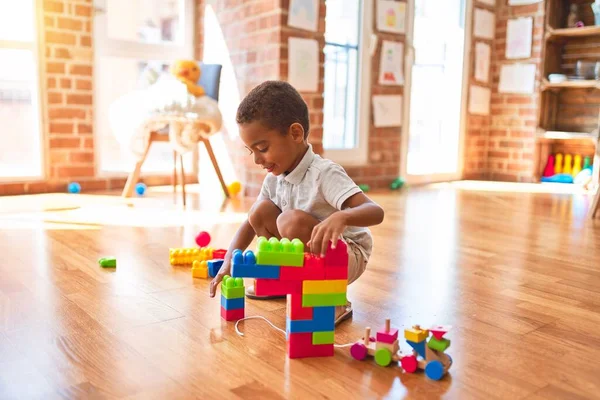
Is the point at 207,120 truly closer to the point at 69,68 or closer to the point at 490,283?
the point at 69,68

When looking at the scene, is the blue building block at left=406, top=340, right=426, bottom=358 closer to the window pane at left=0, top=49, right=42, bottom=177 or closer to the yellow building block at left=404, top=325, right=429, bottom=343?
the yellow building block at left=404, top=325, right=429, bottom=343

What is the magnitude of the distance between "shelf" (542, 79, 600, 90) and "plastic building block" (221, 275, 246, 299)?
391 cm

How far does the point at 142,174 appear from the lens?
360cm

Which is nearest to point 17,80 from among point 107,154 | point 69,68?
point 69,68

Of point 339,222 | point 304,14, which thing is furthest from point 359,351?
point 304,14

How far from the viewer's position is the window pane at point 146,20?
340 centimetres

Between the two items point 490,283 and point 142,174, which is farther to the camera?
point 142,174

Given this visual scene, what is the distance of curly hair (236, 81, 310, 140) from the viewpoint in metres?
1.19

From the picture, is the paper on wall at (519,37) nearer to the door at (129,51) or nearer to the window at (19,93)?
the door at (129,51)

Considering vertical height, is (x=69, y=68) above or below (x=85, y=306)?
above

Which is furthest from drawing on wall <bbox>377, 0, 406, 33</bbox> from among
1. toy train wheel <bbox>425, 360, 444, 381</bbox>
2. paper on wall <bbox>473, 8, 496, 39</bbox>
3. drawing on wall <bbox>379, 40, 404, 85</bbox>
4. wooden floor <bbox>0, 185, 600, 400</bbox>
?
toy train wheel <bbox>425, 360, 444, 381</bbox>

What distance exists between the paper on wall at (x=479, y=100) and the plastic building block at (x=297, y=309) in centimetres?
398

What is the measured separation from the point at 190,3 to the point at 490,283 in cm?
283

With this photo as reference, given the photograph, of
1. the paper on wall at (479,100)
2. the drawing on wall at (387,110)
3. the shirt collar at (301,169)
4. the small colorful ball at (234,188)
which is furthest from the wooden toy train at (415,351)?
the paper on wall at (479,100)
